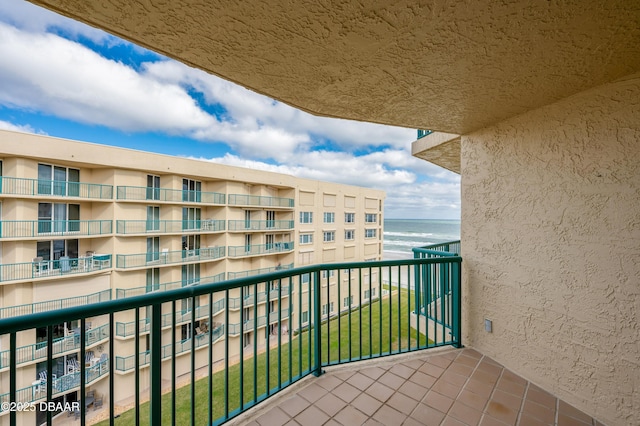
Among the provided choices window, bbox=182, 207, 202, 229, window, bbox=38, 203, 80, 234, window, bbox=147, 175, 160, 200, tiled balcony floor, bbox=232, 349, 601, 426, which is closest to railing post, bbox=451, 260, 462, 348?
tiled balcony floor, bbox=232, 349, 601, 426

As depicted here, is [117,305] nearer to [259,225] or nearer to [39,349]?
A: [39,349]

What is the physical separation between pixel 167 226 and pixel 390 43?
13652 mm

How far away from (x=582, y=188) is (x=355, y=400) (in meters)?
2.41

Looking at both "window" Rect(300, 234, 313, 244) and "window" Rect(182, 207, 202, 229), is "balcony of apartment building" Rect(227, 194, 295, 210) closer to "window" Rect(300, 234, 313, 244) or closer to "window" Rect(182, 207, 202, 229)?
"window" Rect(182, 207, 202, 229)

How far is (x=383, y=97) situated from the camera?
1860 millimetres

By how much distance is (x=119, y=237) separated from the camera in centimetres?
1072

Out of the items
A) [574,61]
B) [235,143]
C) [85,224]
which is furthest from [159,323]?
[235,143]

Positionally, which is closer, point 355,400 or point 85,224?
point 355,400

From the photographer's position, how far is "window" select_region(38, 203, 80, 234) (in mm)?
9328

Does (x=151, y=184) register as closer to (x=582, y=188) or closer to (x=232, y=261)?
(x=232, y=261)

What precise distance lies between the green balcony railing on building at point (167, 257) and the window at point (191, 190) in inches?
111

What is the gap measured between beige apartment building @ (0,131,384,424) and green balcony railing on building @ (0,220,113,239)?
0.03 metres

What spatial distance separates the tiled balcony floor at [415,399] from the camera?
5.62ft

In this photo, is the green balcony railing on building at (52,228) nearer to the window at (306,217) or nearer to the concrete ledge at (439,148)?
the window at (306,217)
